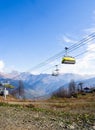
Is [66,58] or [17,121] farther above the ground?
[66,58]

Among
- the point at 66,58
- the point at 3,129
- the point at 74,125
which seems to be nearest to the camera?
the point at 3,129

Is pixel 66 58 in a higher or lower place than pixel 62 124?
higher

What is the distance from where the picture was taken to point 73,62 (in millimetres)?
43188

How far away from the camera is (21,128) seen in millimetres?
21203

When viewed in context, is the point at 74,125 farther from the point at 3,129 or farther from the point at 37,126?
the point at 3,129

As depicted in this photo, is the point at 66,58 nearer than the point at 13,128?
No

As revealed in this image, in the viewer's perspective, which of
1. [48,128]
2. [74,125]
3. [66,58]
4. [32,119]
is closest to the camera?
[48,128]

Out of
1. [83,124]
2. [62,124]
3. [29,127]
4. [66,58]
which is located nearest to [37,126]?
[29,127]

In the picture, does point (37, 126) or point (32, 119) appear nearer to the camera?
point (37, 126)

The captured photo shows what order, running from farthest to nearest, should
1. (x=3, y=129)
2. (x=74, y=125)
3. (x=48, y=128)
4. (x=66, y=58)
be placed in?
(x=66, y=58) < (x=74, y=125) < (x=48, y=128) < (x=3, y=129)

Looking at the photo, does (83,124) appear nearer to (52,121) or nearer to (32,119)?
(52,121)

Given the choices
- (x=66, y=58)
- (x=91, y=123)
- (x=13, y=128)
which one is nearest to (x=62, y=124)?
→ (x=91, y=123)

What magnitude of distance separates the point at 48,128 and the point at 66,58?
21.3 m

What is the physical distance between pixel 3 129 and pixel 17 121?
3589 millimetres
